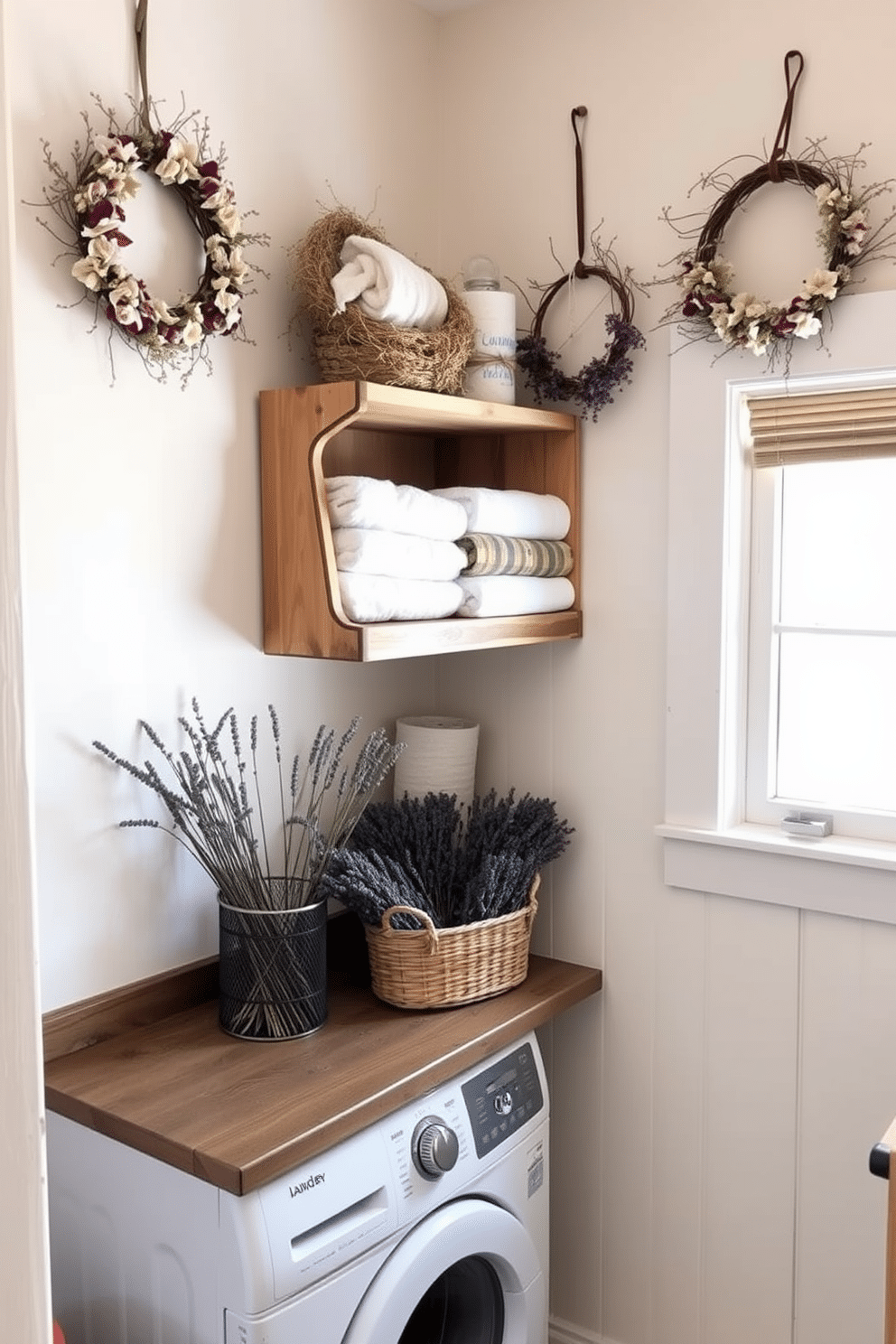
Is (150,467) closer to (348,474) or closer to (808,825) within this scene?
(348,474)

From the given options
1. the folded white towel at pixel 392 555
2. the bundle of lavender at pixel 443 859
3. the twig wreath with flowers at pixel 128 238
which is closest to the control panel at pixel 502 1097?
the bundle of lavender at pixel 443 859

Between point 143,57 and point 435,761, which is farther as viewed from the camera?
point 435,761

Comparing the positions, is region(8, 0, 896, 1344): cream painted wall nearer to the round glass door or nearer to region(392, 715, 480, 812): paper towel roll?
region(392, 715, 480, 812): paper towel roll

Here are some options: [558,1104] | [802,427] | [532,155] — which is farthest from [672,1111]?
[532,155]

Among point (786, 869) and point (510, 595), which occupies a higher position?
point (510, 595)

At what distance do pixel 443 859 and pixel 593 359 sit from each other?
91 centimetres

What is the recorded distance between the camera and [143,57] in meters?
1.64

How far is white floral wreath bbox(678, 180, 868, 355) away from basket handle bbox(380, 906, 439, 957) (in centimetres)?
100

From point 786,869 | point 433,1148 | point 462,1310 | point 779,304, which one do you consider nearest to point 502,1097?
point 433,1148

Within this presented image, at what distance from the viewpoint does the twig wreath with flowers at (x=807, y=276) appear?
1.74 meters

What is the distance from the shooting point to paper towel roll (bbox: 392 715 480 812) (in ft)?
6.93

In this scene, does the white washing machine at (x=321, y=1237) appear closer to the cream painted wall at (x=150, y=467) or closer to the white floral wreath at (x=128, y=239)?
the cream painted wall at (x=150, y=467)

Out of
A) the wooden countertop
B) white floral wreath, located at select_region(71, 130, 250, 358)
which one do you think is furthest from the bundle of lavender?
white floral wreath, located at select_region(71, 130, 250, 358)

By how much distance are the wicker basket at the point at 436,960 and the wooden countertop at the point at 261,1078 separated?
0.02 metres
